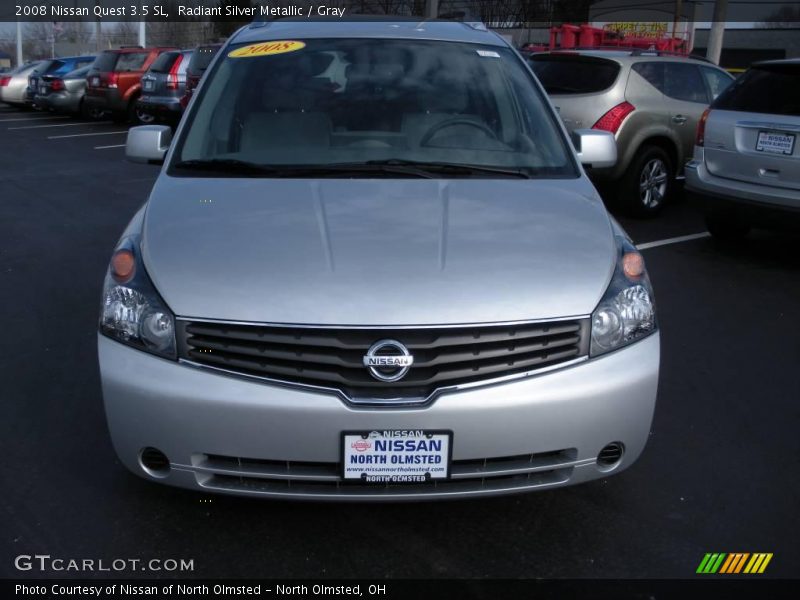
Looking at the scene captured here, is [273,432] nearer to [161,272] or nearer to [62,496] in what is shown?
[161,272]

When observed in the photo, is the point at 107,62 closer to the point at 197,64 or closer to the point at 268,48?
the point at 197,64

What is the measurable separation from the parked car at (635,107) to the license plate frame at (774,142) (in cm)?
185

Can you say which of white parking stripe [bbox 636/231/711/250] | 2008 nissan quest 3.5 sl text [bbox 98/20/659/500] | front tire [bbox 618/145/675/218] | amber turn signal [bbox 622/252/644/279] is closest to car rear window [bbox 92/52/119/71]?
front tire [bbox 618/145/675/218]

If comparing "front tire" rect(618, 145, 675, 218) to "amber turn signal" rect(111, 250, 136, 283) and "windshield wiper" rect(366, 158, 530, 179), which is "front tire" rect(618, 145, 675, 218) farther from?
"amber turn signal" rect(111, 250, 136, 283)

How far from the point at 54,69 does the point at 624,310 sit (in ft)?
76.8

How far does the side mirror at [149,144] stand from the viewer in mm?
4426

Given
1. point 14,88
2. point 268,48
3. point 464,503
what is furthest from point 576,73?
point 14,88

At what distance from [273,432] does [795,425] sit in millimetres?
2665

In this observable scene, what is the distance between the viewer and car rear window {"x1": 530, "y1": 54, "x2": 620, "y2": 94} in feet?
29.4

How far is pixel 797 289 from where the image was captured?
6.61 meters

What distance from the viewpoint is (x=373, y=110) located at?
4156 millimetres

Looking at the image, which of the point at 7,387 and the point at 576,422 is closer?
the point at 576,422

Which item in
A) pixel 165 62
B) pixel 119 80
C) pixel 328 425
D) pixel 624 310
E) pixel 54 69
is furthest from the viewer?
pixel 54 69

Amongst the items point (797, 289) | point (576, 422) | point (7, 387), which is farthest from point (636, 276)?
point (797, 289)
